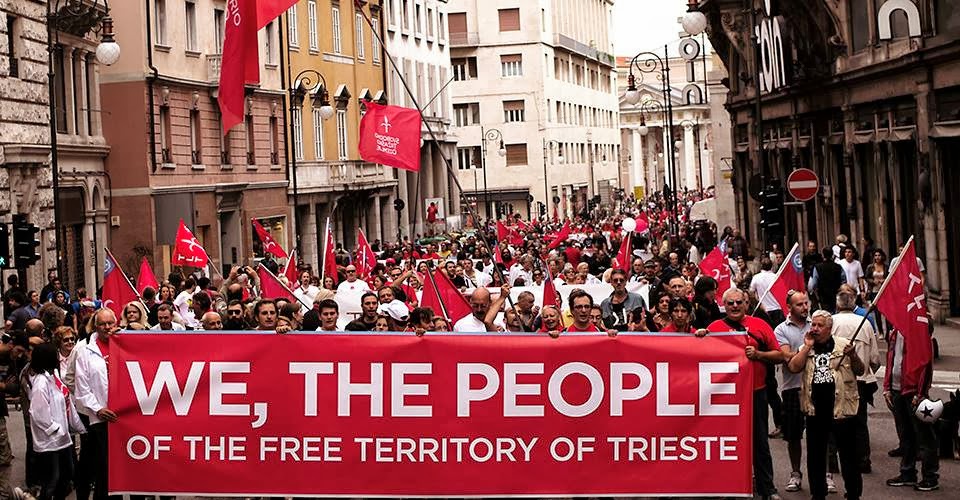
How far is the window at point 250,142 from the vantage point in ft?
169

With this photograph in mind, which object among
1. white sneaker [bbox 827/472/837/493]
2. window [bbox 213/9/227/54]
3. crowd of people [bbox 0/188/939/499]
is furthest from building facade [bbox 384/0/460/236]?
white sneaker [bbox 827/472/837/493]

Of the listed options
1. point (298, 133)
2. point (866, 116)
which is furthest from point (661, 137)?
point (866, 116)

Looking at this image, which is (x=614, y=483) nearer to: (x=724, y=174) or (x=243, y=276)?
(x=243, y=276)

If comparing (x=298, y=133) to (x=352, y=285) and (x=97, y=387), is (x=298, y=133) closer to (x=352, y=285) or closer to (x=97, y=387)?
(x=352, y=285)

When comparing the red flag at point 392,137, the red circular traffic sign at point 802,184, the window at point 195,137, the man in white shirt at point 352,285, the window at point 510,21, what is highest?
the window at point 510,21

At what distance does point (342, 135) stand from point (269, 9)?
41140 millimetres

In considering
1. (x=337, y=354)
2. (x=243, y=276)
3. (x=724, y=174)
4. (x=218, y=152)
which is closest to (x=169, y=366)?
(x=337, y=354)

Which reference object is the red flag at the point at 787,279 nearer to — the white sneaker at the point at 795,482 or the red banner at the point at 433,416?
the white sneaker at the point at 795,482

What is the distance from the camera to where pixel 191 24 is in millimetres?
46656

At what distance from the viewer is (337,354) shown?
12.0m

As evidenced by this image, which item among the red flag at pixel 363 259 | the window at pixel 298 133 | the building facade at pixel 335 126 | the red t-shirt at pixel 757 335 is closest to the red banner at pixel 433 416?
the red t-shirt at pixel 757 335

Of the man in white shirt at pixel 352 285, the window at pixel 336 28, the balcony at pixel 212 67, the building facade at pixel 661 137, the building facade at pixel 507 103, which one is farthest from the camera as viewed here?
the building facade at pixel 661 137

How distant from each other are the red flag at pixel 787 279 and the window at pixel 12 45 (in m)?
19.4

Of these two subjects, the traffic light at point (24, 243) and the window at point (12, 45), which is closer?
the traffic light at point (24, 243)
